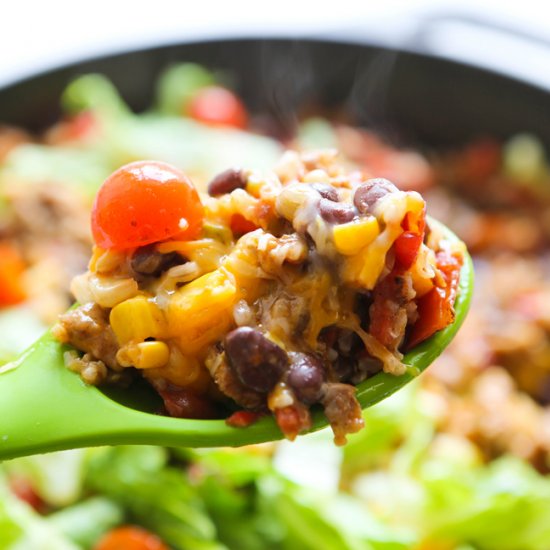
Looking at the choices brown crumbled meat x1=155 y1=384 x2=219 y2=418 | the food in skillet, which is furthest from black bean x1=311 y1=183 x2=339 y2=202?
brown crumbled meat x1=155 y1=384 x2=219 y2=418

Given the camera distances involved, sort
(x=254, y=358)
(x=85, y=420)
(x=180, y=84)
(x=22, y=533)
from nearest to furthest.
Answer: (x=254, y=358) → (x=85, y=420) → (x=22, y=533) → (x=180, y=84)

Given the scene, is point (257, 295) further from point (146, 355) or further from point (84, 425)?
point (84, 425)

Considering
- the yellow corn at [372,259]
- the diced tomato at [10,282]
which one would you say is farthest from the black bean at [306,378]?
the diced tomato at [10,282]

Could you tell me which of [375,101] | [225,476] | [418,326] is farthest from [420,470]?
[375,101]

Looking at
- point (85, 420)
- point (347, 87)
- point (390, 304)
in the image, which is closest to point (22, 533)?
point (85, 420)

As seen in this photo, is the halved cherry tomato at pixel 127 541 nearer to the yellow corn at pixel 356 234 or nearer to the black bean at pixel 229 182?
the black bean at pixel 229 182

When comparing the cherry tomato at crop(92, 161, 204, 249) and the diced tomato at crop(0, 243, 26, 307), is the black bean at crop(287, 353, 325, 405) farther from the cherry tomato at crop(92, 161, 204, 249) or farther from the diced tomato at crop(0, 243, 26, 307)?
the diced tomato at crop(0, 243, 26, 307)

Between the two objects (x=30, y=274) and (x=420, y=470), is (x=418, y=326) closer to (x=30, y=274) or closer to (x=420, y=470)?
(x=420, y=470)
